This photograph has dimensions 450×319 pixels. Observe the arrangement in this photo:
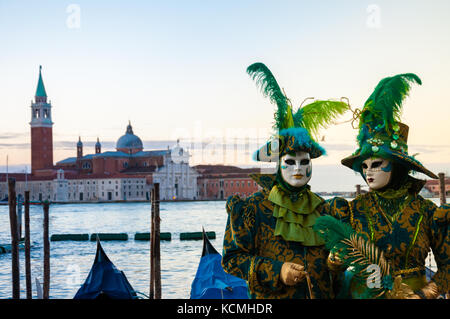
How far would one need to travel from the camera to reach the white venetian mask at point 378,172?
82.4 inches

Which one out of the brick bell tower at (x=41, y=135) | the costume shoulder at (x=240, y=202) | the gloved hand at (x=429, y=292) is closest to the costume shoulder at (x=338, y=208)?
the costume shoulder at (x=240, y=202)

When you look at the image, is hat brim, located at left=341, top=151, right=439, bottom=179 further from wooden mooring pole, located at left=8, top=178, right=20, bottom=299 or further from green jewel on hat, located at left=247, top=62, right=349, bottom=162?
wooden mooring pole, located at left=8, top=178, right=20, bottom=299

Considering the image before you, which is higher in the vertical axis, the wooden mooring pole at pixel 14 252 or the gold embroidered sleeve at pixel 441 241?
the gold embroidered sleeve at pixel 441 241

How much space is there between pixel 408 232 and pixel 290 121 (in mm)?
518

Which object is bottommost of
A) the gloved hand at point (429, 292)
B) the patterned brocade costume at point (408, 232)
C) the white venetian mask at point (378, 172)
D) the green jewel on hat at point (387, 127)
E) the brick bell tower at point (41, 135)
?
the gloved hand at point (429, 292)

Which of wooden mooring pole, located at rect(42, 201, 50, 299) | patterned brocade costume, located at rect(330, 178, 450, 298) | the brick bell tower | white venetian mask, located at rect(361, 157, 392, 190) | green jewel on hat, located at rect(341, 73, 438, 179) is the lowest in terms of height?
wooden mooring pole, located at rect(42, 201, 50, 299)

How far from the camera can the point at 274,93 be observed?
2.08m

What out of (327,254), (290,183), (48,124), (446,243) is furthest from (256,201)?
(48,124)

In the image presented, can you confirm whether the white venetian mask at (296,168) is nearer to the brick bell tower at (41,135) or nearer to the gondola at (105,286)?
the gondola at (105,286)

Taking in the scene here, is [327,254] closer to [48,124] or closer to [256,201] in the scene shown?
[256,201]

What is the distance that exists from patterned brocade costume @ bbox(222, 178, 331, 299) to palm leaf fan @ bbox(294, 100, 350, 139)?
28 cm

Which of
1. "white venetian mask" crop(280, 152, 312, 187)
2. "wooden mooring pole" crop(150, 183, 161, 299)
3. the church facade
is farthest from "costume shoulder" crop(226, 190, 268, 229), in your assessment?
the church facade

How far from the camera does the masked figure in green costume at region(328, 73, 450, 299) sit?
1986mm

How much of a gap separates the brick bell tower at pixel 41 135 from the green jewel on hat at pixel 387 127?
200 feet
